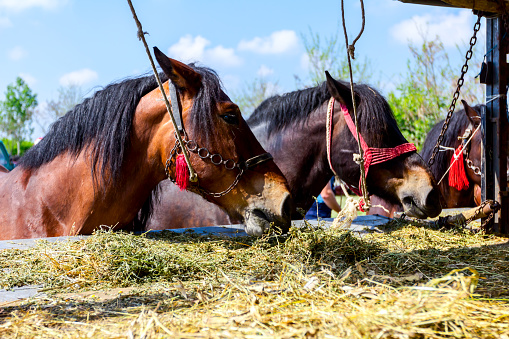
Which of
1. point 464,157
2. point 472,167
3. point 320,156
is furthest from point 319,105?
point 464,157

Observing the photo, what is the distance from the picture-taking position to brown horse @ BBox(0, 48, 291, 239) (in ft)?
8.84

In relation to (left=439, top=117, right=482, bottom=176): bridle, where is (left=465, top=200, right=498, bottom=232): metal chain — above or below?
below

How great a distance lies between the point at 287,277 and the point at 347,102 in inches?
86.0

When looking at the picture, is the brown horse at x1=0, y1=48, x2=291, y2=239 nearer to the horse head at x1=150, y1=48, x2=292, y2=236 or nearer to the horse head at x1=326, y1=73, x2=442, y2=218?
the horse head at x1=150, y1=48, x2=292, y2=236

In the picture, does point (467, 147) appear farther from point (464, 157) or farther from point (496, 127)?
point (496, 127)

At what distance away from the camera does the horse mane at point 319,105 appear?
140 inches

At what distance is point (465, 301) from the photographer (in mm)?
1428

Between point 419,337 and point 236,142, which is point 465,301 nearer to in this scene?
point 419,337

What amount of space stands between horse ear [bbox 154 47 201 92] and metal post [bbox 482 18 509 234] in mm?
A: 2365

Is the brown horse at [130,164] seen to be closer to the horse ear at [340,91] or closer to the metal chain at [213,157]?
the metal chain at [213,157]

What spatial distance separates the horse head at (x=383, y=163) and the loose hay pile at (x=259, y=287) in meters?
0.48

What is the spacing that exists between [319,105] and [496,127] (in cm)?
146

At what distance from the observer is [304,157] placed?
3.81 metres

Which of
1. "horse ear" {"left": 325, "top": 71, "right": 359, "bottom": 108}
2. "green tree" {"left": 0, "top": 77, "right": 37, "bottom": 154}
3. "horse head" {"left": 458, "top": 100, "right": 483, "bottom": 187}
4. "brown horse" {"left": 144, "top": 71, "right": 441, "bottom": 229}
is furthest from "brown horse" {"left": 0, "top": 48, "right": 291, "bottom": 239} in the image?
"green tree" {"left": 0, "top": 77, "right": 37, "bottom": 154}
